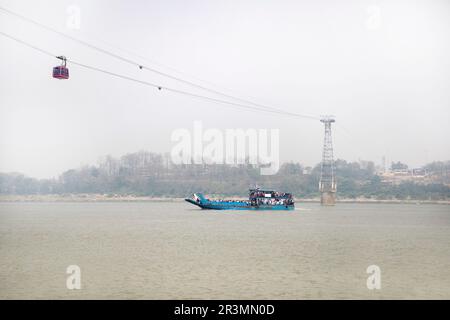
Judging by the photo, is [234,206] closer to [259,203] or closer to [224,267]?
[259,203]

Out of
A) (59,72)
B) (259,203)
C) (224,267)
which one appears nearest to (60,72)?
(59,72)

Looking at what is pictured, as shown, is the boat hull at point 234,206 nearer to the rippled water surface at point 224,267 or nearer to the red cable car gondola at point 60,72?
the rippled water surface at point 224,267

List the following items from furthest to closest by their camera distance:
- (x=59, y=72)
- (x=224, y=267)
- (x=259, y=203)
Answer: (x=259, y=203) → (x=59, y=72) → (x=224, y=267)

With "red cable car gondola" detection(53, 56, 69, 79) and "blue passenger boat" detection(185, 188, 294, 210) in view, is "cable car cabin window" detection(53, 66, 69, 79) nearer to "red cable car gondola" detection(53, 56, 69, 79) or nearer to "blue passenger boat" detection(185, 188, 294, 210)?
"red cable car gondola" detection(53, 56, 69, 79)

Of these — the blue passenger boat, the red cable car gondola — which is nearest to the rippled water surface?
the red cable car gondola

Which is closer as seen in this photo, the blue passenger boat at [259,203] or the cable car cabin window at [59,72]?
the cable car cabin window at [59,72]

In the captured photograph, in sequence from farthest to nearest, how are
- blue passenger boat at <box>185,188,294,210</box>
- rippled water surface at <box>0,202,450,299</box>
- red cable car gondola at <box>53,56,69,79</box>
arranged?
blue passenger boat at <box>185,188,294,210</box> < red cable car gondola at <box>53,56,69,79</box> < rippled water surface at <box>0,202,450,299</box>

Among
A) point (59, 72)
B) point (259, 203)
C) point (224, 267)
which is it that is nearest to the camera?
point (224, 267)

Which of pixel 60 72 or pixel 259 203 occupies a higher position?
pixel 60 72

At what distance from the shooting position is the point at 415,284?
88.3 ft

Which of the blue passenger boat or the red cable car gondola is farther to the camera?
the blue passenger boat

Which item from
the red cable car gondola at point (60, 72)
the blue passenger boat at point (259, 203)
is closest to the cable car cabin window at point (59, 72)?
the red cable car gondola at point (60, 72)
